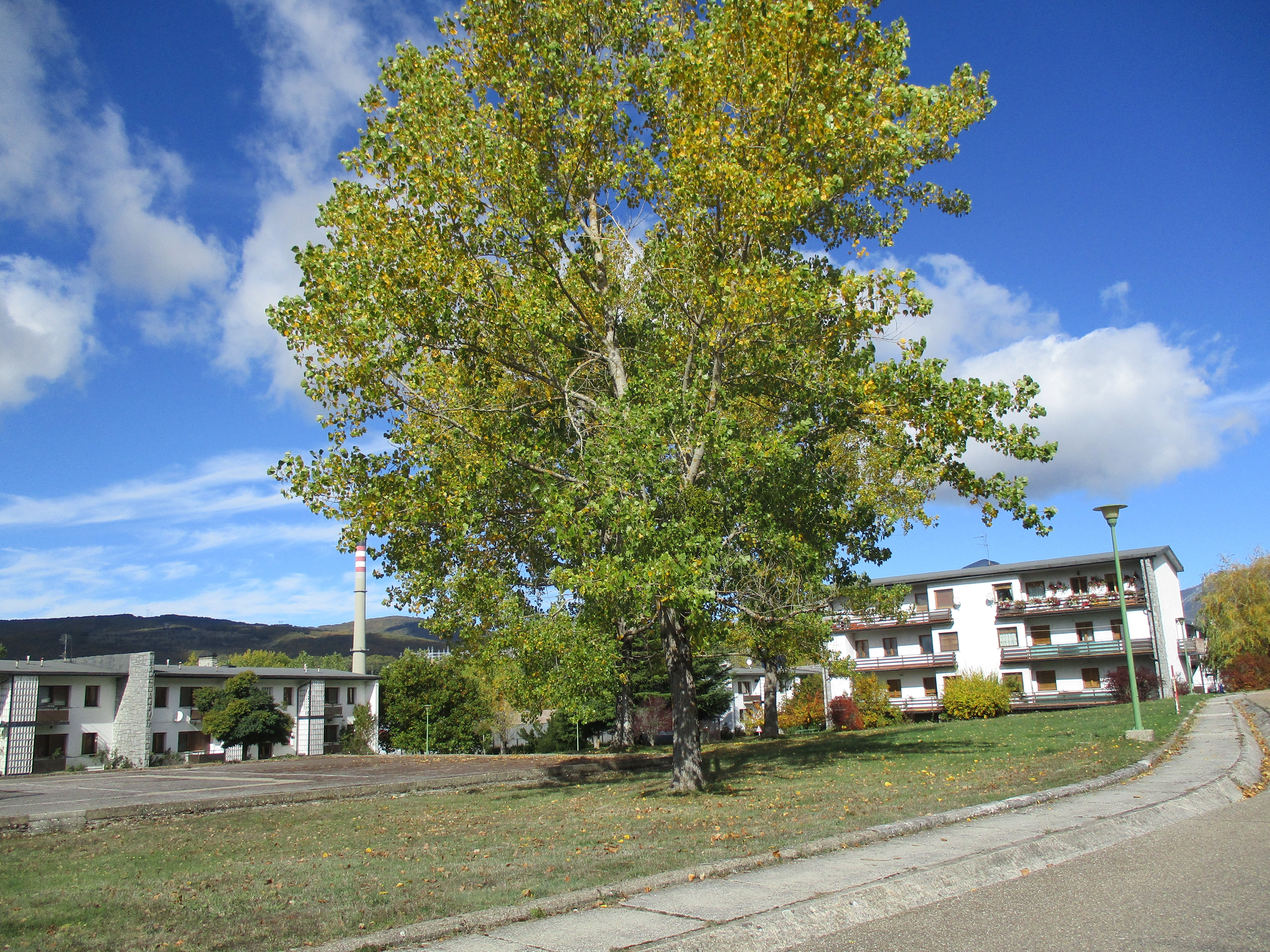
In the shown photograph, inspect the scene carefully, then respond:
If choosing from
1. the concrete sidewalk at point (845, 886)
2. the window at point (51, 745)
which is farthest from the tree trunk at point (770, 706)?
the window at point (51, 745)

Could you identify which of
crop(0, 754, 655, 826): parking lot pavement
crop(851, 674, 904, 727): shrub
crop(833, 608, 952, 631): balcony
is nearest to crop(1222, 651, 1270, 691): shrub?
crop(833, 608, 952, 631): balcony

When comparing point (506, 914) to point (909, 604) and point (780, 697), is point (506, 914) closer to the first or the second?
point (909, 604)

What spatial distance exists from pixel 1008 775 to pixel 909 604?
150 feet

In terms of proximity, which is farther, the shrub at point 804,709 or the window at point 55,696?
the window at point 55,696

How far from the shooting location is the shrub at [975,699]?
4253 cm

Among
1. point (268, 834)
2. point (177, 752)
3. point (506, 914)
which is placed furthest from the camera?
point (177, 752)

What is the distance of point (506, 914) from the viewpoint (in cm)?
567

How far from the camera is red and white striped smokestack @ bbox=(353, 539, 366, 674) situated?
8438 centimetres

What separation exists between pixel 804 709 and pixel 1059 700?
15.9m

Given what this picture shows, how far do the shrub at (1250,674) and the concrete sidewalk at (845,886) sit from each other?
156 ft

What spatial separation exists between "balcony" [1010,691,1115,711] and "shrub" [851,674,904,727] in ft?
25.4

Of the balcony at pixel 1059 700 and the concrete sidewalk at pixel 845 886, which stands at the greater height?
the concrete sidewalk at pixel 845 886

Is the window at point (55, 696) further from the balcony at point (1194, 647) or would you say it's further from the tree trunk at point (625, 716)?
the balcony at point (1194, 647)

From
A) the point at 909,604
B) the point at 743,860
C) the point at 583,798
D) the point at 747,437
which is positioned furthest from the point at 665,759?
the point at 909,604
